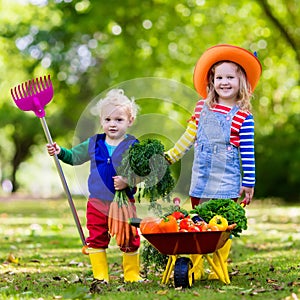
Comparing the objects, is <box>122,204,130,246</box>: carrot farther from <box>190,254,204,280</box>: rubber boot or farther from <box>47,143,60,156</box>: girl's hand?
<box>47,143,60,156</box>: girl's hand

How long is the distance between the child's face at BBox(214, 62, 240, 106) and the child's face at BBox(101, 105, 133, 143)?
78 centimetres

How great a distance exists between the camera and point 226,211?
487 cm

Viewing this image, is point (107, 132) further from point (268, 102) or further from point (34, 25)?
point (268, 102)

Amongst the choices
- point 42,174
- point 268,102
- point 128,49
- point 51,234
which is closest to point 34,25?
point 128,49

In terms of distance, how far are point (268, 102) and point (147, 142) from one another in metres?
21.0

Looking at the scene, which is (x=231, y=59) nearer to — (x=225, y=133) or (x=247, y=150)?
(x=225, y=133)

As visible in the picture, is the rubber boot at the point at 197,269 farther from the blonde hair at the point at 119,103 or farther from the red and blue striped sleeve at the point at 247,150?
the blonde hair at the point at 119,103

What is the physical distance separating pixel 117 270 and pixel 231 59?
2.29m

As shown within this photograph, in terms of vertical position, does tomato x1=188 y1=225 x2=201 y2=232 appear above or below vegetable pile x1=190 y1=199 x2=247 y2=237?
below

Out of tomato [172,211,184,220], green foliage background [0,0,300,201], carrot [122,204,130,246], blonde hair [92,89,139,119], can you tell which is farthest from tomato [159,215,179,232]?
green foliage background [0,0,300,201]

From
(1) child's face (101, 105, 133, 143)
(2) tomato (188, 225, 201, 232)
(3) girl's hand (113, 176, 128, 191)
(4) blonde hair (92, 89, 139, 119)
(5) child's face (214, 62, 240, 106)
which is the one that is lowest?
(2) tomato (188, 225, 201, 232)

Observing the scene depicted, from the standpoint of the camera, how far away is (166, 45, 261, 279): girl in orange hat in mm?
5223

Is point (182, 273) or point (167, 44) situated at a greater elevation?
point (167, 44)

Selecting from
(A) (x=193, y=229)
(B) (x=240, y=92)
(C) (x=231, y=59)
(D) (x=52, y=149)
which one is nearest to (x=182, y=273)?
(A) (x=193, y=229)
